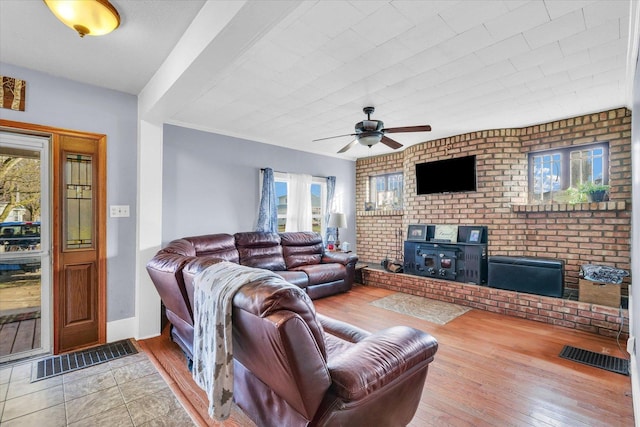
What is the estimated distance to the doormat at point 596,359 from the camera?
249 centimetres

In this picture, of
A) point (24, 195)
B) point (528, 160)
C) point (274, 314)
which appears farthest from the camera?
point (528, 160)

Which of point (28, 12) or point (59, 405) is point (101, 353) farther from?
point (28, 12)

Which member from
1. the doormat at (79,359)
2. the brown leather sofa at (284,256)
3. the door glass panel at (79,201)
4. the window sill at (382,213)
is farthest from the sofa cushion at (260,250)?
the window sill at (382,213)

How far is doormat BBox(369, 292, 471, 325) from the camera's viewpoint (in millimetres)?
3758

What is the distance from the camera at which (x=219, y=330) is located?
143 centimetres

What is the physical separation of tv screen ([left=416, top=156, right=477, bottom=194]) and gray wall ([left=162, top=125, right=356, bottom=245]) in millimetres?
2267

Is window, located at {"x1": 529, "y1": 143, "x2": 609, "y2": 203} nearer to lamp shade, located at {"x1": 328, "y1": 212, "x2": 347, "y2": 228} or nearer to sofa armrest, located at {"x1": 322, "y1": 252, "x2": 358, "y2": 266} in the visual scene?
sofa armrest, located at {"x1": 322, "y1": 252, "x2": 358, "y2": 266}

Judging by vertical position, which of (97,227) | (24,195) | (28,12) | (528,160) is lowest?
(97,227)

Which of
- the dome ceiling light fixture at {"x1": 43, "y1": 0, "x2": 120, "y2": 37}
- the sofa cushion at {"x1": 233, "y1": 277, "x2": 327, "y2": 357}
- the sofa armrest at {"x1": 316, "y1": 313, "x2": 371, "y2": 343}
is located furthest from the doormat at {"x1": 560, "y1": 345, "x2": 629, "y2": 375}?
the dome ceiling light fixture at {"x1": 43, "y1": 0, "x2": 120, "y2": 37}

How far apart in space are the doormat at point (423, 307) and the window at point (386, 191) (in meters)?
2.13

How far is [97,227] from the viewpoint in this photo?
294cm

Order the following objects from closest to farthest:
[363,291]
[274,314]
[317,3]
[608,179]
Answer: [274,314] → [317,3] → [608,179] → [363,291]

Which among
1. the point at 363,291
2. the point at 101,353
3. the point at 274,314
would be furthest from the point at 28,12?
the point at 363,291

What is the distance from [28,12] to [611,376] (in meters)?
4.81
